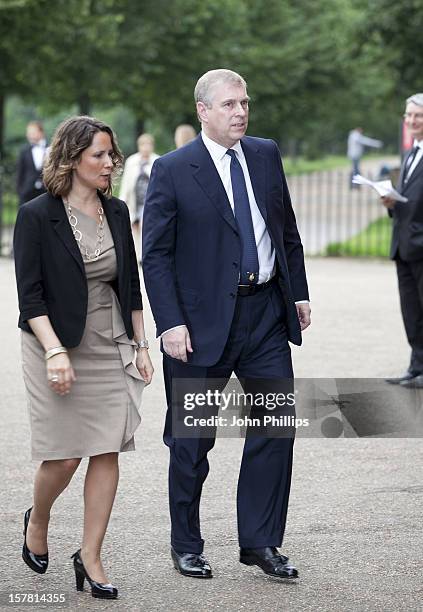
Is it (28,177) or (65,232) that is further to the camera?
(28,177)

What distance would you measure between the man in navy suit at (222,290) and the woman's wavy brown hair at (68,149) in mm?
367

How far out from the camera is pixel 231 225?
208 inches

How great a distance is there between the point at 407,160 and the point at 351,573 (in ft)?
16.4

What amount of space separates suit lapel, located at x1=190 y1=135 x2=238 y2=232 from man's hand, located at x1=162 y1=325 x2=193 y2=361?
0.45 meters

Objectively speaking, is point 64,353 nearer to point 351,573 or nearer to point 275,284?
point 275,284

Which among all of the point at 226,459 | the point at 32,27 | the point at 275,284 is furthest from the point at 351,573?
the point at 32,27

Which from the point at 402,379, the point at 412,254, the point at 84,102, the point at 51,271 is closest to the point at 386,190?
the point at 412,254

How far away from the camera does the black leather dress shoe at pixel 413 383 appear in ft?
31.4

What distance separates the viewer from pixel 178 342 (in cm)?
525

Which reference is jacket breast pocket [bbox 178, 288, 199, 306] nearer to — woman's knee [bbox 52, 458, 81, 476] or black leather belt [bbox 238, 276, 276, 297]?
black leather belt [bbox 238, 276, 276, 297]

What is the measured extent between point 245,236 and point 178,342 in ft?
1.61

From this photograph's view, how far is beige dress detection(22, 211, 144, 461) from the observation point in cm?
502

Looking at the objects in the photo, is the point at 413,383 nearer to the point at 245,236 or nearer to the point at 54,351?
the point at 245,236

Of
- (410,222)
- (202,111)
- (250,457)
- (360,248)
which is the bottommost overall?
(360,248)
